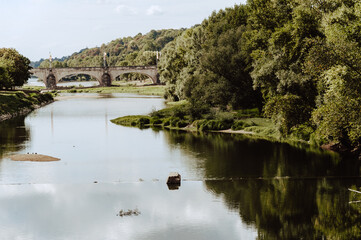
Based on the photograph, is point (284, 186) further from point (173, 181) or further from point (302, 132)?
point (302, 132)

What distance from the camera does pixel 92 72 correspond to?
168375 millimetres

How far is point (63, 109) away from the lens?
9644cm

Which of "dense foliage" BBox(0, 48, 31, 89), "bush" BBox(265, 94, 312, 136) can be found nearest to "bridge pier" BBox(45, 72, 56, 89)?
"dense foliage" BBox(0, 48, 31, 89)

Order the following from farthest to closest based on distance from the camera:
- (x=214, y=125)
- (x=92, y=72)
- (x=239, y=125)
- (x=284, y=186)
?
(x=92, y=72) → (x=214, y=125) → (x=239, y=125) → (x=284, y=186)

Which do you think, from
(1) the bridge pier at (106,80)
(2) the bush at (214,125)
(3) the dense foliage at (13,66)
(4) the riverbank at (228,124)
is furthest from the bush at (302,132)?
(1) the bridge pier at (106,80)

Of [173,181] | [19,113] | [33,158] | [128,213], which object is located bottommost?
[128,213]

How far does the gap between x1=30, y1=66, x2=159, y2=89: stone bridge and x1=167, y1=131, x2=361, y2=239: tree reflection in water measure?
112350 millimetres

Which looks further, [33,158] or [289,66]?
[289,66]

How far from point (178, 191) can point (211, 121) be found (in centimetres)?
3084

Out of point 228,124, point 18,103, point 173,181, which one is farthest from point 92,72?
point 173,181

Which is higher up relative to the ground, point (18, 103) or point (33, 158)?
point (18, 103)

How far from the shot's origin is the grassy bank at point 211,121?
61.8m

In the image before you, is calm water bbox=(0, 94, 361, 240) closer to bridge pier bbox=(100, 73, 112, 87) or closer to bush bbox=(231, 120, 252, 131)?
bush bbox=(231, 120, 252, 131)

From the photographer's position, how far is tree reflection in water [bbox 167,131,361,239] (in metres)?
28.3
